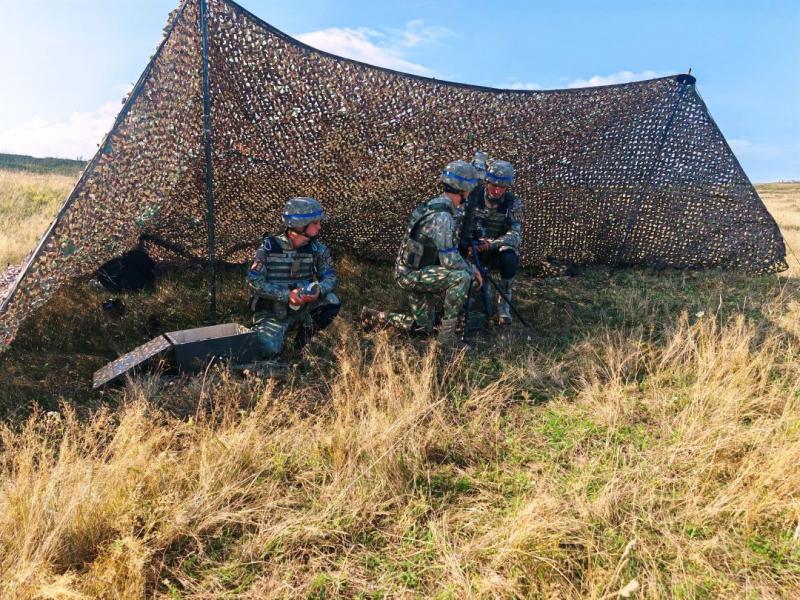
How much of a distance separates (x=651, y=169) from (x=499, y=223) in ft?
7.33

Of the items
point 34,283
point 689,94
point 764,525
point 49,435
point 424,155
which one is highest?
point 689,94

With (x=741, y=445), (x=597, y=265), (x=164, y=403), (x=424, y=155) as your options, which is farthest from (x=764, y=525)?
(x=597, y=265)

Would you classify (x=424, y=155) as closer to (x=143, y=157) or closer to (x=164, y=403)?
(x=143, y=157)

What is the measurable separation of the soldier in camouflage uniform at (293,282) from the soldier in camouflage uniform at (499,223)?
1.79 metres

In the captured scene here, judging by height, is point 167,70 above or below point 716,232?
above

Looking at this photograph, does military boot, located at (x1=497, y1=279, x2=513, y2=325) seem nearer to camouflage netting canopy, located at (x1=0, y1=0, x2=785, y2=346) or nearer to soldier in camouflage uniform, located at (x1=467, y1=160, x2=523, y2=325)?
soldier in camouflage uniform, located at (x1=467, y1=160, x2=523, y2=325)

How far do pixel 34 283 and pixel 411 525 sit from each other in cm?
320

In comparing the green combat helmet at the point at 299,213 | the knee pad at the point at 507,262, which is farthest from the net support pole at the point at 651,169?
the green combat helmet at the point at 299,213

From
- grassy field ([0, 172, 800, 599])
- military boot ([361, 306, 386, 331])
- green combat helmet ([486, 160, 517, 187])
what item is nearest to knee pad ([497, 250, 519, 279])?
green combat helmet ([486, 160, 517, 187])

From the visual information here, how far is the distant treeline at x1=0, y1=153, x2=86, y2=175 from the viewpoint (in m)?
24.9

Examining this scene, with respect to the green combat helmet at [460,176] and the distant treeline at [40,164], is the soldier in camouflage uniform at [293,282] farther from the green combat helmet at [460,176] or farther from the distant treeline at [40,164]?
the distant treeline at [40,164]

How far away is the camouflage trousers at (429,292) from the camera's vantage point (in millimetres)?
4902

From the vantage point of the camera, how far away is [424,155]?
6105 millimetres

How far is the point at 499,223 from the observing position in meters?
6.24
